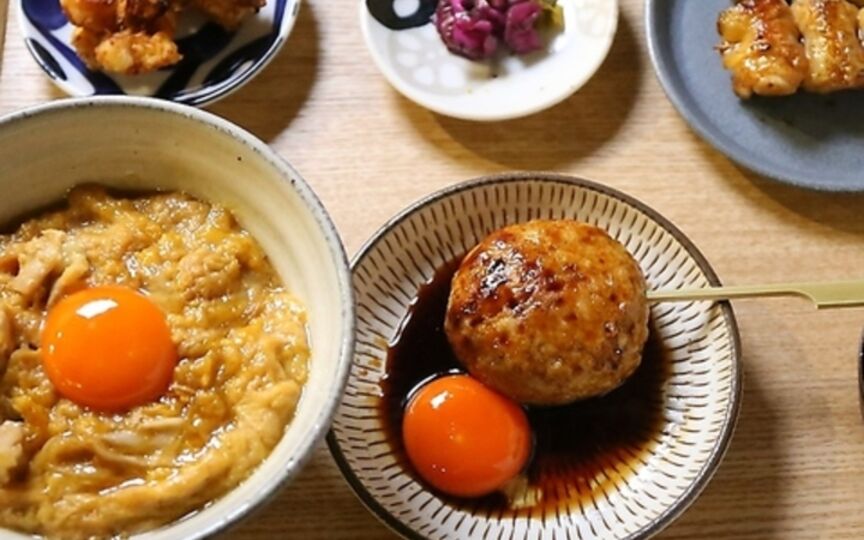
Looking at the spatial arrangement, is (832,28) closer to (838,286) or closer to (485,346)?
(838,286)

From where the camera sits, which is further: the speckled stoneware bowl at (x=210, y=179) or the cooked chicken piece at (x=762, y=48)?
the cooked chicken piece at (x=762, y=48)

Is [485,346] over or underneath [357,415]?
over

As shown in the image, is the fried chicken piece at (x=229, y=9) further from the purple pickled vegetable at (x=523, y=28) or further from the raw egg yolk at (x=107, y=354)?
the raw egg yolk at (x=107, y=354)

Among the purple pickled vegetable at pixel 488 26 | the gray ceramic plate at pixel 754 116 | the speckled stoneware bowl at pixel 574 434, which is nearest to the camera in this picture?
the speckled stoneware bowl at pixel 574 434

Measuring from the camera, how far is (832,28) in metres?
2.21

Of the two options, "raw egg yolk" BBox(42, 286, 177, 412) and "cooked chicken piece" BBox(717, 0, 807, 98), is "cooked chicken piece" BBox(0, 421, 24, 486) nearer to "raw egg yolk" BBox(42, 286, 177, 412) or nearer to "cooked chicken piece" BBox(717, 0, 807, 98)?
"raw egg yolk" BBox(42, 286, 177, 412)

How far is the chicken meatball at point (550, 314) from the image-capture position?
5.75ft

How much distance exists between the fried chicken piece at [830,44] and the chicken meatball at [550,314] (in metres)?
0.69

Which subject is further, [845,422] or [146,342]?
[845,422]

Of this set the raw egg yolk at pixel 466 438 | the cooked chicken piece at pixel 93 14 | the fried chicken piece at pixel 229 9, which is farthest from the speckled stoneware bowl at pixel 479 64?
the raw egg yolk at pixel 466 438

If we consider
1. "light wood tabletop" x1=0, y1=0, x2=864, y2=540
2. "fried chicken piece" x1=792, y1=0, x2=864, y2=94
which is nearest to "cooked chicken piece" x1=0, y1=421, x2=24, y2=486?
"light wood tabletop" x1=0, y1=0, x2=864, y2=540

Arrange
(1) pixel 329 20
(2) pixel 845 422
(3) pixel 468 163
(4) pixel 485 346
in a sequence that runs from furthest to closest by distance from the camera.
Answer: (1) pixel 329 20
(3) pixel 468 163
(2) pixel 845 422
(4) pixel 485 346

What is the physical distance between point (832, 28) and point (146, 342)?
1.59 meters

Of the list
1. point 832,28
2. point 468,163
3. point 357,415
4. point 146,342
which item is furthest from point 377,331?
point 832,28
